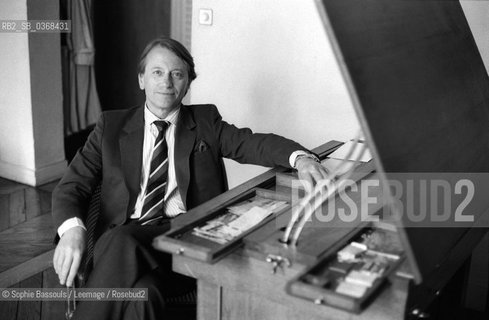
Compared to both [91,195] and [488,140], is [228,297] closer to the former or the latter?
[91,195]

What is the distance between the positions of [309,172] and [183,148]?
1.76 feet

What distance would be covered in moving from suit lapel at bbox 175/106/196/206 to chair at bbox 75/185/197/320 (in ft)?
1.05

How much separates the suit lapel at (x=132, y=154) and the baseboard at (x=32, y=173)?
7.53 ft


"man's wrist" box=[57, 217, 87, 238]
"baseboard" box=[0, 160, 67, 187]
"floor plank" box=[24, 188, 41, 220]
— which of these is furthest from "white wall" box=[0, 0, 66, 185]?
"man's wrist" box=[57, 217, 87, 238]

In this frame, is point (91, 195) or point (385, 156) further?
point (91, 195)

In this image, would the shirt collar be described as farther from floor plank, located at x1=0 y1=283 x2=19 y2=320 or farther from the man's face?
floor plank, located at x1=0 y1=283 x2=19 y2=320

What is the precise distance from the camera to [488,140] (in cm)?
221

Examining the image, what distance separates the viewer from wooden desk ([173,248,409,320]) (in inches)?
58.2

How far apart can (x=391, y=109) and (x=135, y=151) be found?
3.80ft

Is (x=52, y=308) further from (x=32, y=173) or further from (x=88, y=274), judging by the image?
(x=32, y=173)

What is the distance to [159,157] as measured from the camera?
2.35m

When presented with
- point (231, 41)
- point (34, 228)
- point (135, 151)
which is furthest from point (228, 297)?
point (34, 228)

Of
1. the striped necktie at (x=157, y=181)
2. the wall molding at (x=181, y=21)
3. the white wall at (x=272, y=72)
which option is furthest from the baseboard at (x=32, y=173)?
the striped necktie at (x=157, y=181)

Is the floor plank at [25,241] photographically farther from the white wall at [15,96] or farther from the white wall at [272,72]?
the white wall at [272,72]
